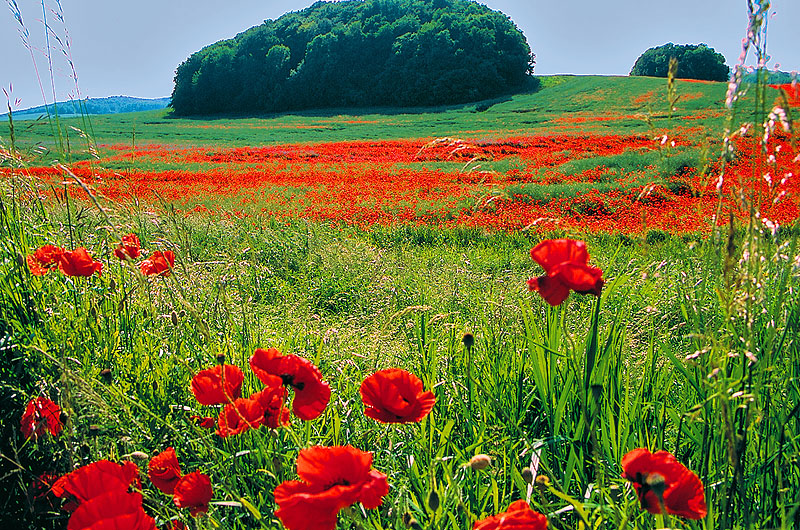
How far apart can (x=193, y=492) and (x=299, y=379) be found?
11.4 inches

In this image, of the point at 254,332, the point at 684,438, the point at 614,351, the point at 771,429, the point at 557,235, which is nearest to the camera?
the point at 771,429

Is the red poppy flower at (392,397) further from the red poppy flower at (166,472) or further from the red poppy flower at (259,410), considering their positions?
the red poppy flower at (166,472)

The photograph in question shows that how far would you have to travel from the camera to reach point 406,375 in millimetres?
981

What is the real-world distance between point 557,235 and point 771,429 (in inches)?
171

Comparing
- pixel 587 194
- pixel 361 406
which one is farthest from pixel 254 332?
pixel 587 194

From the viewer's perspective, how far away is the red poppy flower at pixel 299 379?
1.01 meters

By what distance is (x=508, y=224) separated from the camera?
5.82 meters

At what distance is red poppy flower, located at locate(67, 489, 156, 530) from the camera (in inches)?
29.0

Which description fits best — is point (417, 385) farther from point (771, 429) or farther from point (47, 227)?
point (47, 227)

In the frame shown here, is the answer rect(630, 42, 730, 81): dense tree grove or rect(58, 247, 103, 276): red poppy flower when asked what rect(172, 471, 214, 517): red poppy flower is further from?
rect(630, 42, 730, 81): dense tree grove

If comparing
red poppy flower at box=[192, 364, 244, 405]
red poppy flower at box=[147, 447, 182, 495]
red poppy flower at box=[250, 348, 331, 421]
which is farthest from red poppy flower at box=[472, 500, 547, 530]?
red poppy flower at box=[147, 447, 182, 495]

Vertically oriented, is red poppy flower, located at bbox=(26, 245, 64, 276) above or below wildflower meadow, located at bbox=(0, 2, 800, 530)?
above

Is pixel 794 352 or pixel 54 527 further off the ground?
pixel 794 352

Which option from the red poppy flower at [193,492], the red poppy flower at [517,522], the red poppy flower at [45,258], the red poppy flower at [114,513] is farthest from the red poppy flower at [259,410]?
the red poppy flower at [45,258]
